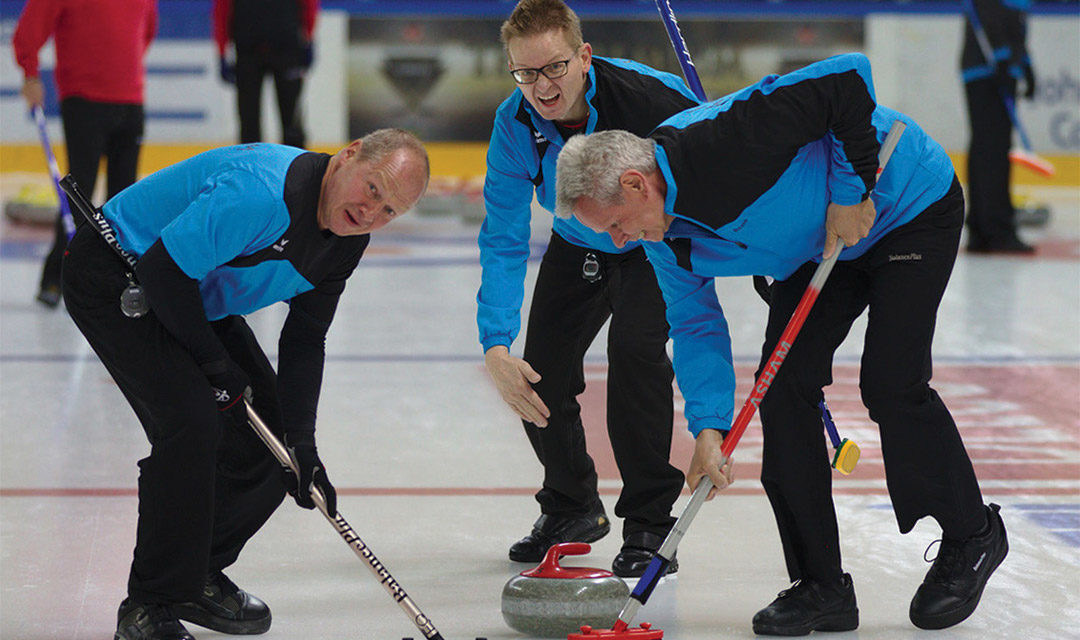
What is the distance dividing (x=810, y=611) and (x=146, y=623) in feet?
4.45

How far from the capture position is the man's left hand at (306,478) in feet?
9.92

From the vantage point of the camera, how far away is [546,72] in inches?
127

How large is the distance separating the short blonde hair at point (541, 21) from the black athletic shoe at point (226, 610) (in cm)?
128

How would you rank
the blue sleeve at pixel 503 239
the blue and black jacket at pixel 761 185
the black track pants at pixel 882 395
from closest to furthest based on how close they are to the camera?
the blue and black jacket at pixel 761 185, the black track pants at pixel 882 395, the blue sleeve at pixel 503 239

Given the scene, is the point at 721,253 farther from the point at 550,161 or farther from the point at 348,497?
the point at 348,497

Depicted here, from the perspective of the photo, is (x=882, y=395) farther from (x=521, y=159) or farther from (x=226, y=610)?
(x=226, y=610)

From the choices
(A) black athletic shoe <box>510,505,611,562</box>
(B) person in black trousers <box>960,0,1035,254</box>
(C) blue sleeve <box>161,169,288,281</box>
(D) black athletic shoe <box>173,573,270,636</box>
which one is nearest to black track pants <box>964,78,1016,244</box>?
(B) person in black trousers <box>960,0,1035,254</box>

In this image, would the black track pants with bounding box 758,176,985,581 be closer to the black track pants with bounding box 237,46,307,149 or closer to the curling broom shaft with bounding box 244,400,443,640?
the curling broom shaft with bounding box 244,400,443,640

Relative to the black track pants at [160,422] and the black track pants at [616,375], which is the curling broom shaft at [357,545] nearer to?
the black track pants at [160,422]

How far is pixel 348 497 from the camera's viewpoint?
164 inches

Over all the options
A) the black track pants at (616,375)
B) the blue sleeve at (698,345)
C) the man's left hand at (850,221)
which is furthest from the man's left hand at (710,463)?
the black track pants at (616,375)

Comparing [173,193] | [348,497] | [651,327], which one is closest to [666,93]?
[651,327]

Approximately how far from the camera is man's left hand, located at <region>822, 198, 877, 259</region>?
294cm

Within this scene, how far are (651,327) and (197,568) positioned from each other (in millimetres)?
1214
